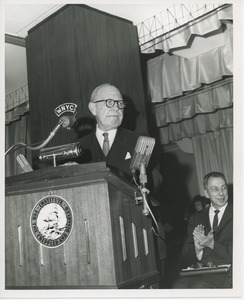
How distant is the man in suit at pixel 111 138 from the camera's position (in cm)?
155

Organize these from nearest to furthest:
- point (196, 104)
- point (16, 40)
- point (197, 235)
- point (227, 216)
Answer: point (227, 216) < point (197, 235) < point (16, 40) < point (196, 104)

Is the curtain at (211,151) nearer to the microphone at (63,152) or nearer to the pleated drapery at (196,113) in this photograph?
the pleated drapery at (196,113)

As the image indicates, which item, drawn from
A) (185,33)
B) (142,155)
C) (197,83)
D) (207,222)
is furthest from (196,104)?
(142,155)

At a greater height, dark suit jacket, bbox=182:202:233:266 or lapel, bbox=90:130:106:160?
lapel, bbox=90:130:106:160

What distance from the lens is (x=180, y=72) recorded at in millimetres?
2898

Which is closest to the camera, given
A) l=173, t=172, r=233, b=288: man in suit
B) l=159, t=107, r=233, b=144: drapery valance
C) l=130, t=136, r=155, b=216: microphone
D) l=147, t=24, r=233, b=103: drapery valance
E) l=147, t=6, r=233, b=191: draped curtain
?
l=130, t=136, r=155, b=216: microphone

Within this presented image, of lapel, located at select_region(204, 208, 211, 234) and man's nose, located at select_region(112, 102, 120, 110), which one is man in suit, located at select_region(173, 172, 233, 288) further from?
man's nose, located at select_region(112, 102, 120, 110)

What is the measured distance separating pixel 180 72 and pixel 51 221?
1936 mm

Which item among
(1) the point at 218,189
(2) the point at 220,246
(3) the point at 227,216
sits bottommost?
(2) the point at 220,246

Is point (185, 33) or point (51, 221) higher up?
point (185, 33)

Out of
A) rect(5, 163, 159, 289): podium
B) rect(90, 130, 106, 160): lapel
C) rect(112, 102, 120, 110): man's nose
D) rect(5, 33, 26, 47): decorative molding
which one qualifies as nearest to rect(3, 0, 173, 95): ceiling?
rect(5, 33, 26, 47): decorative molding

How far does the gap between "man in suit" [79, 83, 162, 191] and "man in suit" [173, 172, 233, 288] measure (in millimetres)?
236

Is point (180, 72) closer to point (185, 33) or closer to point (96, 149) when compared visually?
point (185, 33)

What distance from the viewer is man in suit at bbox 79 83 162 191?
1548 millimetres
